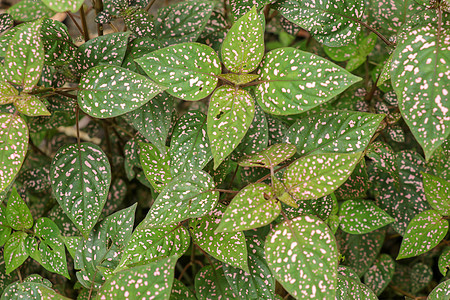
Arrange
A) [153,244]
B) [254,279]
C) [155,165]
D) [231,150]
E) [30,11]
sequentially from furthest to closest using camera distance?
1. [30,11]
2. [155,165]
3. [254,279]
4. [153,244]
5. [231,150]

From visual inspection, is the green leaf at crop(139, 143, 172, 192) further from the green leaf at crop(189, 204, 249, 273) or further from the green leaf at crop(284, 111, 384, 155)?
the green leaf at crop(284, 111, 384, 155)

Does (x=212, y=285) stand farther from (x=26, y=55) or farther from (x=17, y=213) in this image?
(x=26, y=55)

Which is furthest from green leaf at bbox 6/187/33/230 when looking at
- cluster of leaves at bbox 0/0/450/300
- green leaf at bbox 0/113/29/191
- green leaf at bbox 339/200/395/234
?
green leaf at bbox 339/200/395/234

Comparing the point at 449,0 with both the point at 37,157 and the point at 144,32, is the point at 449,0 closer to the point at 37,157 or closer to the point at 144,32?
the point at 144,32

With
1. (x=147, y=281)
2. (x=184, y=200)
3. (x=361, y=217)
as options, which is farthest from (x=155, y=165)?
(x=361, y=217)

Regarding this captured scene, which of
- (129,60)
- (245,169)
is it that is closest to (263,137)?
(245,169)

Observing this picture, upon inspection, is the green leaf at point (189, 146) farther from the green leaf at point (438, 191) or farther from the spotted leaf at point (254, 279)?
the green leaf at point (438, 191)

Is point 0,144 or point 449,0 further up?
point 449,0

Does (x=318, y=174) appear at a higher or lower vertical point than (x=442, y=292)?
higher
